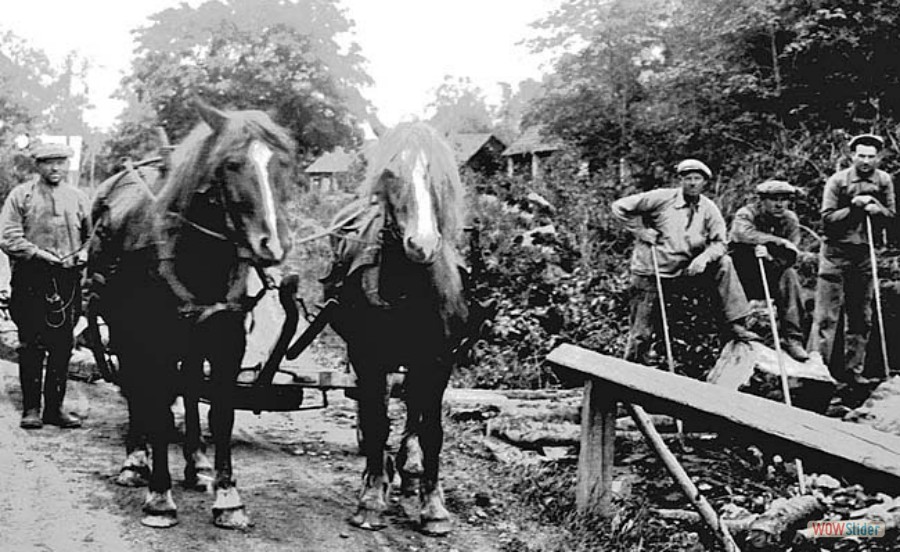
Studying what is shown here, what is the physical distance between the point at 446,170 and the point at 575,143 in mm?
16627

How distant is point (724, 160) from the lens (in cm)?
1566

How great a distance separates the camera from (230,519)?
5.30 m

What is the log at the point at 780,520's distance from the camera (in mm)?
4926

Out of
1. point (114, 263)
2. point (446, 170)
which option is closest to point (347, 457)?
point (114, 263)

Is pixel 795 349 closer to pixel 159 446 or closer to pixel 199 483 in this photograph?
pixel 199 483

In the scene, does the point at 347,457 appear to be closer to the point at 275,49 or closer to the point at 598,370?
the point at 598,370

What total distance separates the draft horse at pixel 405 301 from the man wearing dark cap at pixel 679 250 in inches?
132

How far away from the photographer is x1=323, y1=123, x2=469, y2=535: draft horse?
17.0ft

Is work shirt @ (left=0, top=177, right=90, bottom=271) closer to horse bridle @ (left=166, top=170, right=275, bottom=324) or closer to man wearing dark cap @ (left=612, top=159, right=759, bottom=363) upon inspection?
horse bridle @ (left=166, top=170, right=275, bottom=324)

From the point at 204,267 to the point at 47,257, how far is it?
9.74ft

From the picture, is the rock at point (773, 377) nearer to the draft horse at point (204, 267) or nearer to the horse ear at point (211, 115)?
the draft horse at point (204, 267)

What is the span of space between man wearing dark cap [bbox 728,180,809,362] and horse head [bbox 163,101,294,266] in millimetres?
5110

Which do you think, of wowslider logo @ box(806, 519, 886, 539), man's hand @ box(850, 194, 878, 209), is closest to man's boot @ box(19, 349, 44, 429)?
wowslider logo @ box(806, 519, 886, 539)

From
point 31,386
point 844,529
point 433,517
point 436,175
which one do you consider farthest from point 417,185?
point 31,386
